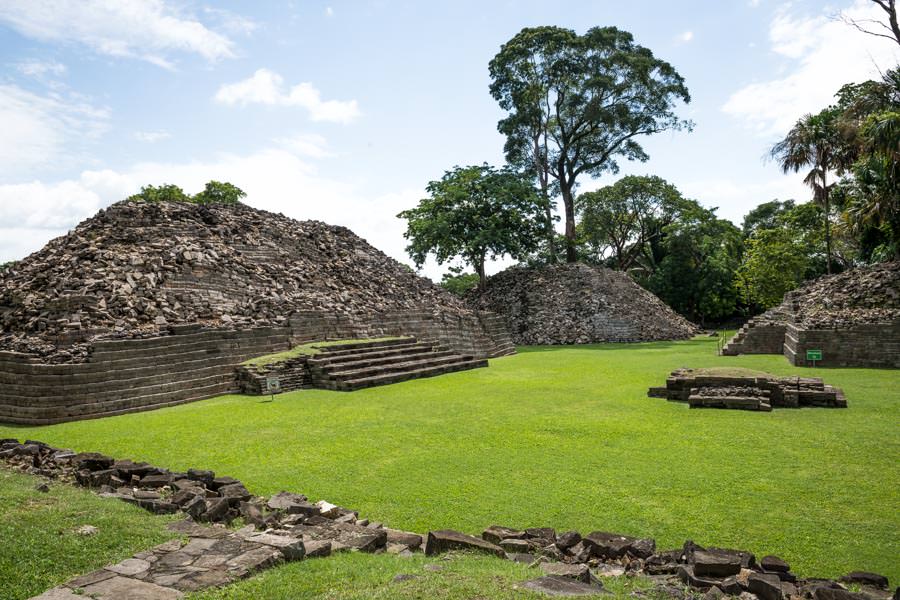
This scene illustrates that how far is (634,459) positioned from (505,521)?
2.26 metres

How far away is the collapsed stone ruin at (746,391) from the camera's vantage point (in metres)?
8.95

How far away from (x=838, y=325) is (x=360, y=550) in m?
15.4

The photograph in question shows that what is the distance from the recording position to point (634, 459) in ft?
20.4

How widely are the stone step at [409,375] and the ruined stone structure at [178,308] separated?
202 centimetres

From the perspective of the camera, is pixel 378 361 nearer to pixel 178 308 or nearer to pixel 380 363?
pixel 380 363

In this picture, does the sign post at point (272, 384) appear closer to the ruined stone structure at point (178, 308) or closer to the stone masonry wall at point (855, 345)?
the ruined stone structure at point (178, 308)

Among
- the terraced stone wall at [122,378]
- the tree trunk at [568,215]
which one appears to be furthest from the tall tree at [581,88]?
the terraced stone wall at [122,378]

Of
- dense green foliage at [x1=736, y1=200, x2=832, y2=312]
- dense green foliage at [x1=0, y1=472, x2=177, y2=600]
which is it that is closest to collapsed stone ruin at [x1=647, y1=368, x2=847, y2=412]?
dense green foliage at [x1=0, y1=472, x2=177, y2=600]

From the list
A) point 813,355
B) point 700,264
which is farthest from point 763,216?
point 813,355

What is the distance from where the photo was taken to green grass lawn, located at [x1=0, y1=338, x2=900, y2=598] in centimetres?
447

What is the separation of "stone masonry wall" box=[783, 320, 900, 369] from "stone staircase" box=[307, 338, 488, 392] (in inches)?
331

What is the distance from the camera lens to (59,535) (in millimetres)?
3975

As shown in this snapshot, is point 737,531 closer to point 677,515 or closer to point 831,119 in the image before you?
point 677,515

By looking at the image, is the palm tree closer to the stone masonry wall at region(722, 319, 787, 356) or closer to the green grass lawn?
the stone masonry wall at region(722, 319, 787, 356)
